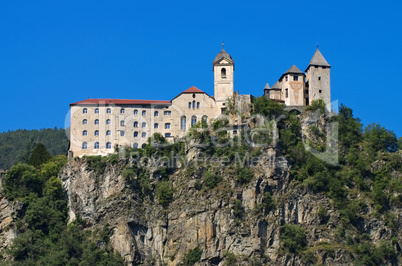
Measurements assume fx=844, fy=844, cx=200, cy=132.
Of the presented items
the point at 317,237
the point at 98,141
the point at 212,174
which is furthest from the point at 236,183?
the point at 98,141

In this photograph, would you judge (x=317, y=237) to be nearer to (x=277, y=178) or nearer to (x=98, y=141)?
(x=277, y=178)

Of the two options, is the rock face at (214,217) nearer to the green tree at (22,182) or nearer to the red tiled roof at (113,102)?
the green tree at (22,182)

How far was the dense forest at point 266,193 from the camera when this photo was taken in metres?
78.5

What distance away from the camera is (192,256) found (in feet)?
256

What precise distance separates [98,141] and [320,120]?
2407 centimetres

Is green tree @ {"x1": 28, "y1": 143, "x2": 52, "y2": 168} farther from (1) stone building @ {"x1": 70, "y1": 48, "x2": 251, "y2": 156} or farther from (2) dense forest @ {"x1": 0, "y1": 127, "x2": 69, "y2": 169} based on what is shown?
(2) dense forest @ {"x1": 0, "y1": 127, "x2": 69, "y2": 169}

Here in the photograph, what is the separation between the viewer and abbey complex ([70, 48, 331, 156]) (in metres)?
91.1

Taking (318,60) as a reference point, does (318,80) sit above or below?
below

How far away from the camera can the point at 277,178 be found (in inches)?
3265

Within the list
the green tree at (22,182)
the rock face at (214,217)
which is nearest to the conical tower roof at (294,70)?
the rock face at (214,217)

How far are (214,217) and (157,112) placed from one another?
58.4 feet

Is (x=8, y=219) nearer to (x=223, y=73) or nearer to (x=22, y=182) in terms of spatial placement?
(x=22, y=182)

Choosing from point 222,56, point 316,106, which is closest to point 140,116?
point 222,56

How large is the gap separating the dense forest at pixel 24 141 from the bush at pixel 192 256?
57.3 m
